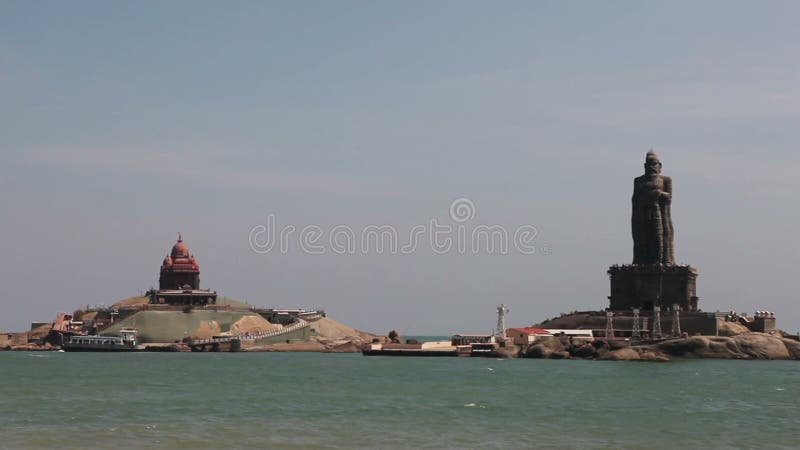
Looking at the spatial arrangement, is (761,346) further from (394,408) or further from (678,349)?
(394,408)

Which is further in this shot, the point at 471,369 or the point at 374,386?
the point at 471,369

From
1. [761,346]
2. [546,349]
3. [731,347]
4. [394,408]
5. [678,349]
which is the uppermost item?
[761,346]

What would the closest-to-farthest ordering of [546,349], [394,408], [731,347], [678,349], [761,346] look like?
[394,408] → [678,349] → [546,349] → [731,347] → [761,346]

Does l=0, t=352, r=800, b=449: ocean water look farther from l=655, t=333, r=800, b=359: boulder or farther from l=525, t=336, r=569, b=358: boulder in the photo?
l=525, t=336, r=569, b=358: boulder

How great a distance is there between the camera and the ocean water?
218 feet

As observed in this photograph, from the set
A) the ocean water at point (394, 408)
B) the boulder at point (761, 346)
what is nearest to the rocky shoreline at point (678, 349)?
the boulder at point (761, 346)

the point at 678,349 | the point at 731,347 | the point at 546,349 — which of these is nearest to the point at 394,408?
the point at 546,349

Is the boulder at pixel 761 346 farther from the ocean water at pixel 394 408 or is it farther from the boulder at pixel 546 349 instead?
the ocean water at pixel 394 408

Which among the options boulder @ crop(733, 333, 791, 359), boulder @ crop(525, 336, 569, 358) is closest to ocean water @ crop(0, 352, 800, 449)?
boulder @ crop(525, 336, 569, 358)

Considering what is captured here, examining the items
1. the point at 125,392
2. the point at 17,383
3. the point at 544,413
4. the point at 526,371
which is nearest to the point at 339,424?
the point at 544,413

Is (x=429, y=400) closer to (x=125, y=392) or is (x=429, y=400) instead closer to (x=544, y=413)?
(x=544, y=413)

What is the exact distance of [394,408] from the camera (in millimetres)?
86688

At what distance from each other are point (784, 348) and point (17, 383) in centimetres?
13398

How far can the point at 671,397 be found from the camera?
4033 inches
